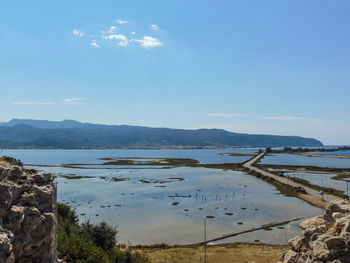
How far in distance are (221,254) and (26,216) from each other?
1933 centimetres

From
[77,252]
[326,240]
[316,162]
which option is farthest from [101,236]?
[316,162]

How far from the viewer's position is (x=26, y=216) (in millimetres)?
9727

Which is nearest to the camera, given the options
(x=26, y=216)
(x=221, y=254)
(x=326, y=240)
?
(x=26, y=216)

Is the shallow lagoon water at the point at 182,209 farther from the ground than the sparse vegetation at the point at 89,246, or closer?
closer

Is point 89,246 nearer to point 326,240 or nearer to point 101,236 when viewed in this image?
point 101,236

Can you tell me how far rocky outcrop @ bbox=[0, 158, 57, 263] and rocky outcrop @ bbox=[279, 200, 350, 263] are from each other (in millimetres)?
10867

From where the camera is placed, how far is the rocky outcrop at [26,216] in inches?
352

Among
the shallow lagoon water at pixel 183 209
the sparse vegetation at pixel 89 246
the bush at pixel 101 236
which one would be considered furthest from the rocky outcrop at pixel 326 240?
the shallow lagoon water at pixel 183 209

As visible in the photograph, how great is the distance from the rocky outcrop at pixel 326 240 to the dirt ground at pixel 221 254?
9.03 metres

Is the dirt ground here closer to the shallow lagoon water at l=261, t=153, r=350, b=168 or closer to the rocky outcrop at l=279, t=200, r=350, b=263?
the rocky outcrop at l=279, t=200, r=350, b=263

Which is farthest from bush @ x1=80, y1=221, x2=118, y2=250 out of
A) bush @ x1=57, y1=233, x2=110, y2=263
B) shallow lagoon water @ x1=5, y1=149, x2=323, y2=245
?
shallow lagoon water @ x1=5, y1=149, x2=323, y2=245

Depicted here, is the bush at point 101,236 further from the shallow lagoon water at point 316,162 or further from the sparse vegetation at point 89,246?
the shallow lagoon water at point 316,162

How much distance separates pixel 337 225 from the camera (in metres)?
12.4

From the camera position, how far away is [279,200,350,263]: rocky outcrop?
37.0 ft
